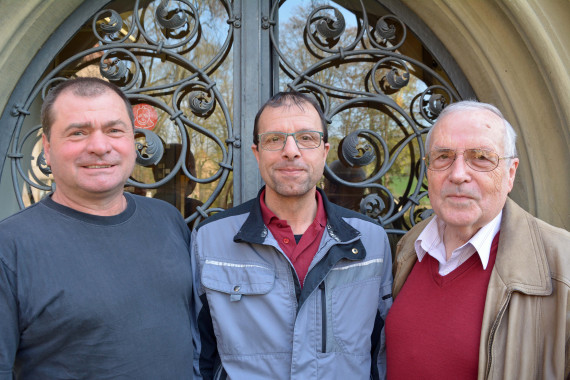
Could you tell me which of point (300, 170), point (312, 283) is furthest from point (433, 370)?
point (300, 170)

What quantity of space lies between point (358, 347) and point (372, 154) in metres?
1.17

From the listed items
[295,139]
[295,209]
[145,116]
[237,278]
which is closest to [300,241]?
[295,209]

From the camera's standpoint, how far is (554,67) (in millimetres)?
2051

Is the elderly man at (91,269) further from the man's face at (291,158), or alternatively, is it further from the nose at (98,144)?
the man's face at (291,158)

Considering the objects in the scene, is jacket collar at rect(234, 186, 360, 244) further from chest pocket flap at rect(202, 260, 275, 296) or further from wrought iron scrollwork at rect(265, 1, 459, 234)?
wrought iron scrollwork at rect(265, 1, 459, 234)

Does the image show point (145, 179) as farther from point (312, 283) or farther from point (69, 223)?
point (312, 283)

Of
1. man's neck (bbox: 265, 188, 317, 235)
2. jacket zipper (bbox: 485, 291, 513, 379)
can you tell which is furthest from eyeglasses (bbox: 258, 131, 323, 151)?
jacket zipper (bbox: 485, 291, 513, 379)

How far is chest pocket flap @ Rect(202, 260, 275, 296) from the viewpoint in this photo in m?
1.69

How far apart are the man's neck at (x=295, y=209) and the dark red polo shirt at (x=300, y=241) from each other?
0.10 ft

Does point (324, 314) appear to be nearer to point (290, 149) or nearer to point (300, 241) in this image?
point (300, 241)

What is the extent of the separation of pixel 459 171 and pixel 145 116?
5.85 feet

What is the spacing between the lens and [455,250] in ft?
5.10

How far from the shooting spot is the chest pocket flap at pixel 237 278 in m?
1.69

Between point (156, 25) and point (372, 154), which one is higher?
point (156, 25)
